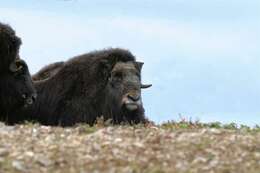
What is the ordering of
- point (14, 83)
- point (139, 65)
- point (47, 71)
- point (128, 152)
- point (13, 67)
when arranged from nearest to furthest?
point (128, 152), point (13, 67), point (14, 83), point (139, 65), point (47, 71)

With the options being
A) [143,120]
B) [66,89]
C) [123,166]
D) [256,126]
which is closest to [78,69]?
[66,89]

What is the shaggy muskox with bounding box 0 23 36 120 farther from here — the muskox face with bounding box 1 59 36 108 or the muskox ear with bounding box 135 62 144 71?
the muskox ear with bounding box 135 62 144 71

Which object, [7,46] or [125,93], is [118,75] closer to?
[125,93]

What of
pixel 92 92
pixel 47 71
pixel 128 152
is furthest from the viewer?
pixel 47 71

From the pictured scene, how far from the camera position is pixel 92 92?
12.4m

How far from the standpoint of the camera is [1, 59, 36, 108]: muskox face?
12.5 metres

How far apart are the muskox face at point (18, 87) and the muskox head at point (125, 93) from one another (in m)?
1.24

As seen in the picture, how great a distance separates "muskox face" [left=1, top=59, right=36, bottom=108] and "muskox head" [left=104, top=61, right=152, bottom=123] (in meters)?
1.24

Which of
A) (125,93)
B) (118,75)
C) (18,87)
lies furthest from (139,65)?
(18,87)

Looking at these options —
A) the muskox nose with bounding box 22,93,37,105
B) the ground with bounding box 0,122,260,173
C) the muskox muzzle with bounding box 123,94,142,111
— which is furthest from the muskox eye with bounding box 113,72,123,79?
the ground with bounding box 0,122,260,173

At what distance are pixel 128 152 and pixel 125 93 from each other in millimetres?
5719

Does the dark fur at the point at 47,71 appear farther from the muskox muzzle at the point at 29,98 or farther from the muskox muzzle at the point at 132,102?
the muskox muzzle at the point at 132,102

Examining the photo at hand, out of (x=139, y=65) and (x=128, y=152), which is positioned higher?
(x=139, y=65)

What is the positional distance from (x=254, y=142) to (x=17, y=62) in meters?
6.21
